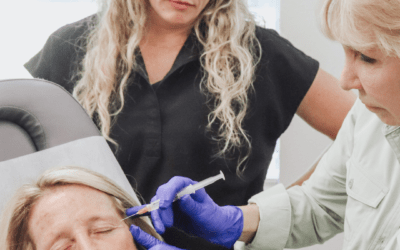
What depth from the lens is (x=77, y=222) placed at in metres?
0.84

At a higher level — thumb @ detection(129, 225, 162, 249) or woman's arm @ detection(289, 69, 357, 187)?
woman's arm @ detection(289, 69, 357, 187)

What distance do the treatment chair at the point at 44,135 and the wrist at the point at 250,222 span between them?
0.31 meters

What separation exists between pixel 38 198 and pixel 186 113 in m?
0.50

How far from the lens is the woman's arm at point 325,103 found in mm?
1329

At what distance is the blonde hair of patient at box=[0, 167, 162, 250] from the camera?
2.67 ft

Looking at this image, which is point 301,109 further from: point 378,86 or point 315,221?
point 378,86

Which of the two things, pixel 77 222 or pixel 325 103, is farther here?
pixel 325 103

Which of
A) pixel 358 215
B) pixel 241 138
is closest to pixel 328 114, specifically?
pixel 241 138

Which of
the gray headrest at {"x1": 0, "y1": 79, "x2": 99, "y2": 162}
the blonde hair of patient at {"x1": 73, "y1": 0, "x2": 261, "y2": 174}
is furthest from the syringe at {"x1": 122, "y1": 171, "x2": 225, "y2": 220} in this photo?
the blonde hair of patient at {"x1": 73, "y1": 0, "x2": 261, "y2": 174}

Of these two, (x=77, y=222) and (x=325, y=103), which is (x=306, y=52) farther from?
(x=77, y=222)

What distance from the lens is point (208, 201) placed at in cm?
98

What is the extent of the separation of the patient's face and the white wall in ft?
3.47

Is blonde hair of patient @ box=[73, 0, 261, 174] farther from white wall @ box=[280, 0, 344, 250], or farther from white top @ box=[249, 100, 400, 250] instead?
white wall @ box=[280, 0, 344, 250]

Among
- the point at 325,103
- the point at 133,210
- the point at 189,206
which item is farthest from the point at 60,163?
the point at 325,103
